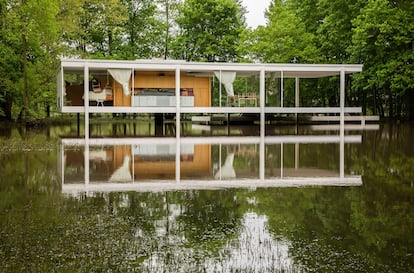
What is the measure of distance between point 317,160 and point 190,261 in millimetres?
8119

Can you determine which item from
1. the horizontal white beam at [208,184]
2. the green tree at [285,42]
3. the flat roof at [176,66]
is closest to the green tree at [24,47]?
the flat roof at [176,66]

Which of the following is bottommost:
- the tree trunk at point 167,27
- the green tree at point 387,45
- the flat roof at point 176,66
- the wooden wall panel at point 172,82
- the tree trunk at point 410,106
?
the tree trunk at point 410,106

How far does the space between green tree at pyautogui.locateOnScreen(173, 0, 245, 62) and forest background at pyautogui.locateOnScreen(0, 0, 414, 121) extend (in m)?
0.08

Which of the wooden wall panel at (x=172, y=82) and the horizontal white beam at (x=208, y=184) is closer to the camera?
the horizontal white beam at (x=208, y=184)

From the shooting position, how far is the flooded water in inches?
152

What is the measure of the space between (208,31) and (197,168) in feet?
Answer: 114

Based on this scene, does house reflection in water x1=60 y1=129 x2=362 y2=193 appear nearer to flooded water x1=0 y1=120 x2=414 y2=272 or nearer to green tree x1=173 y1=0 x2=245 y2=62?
flooded water x1=0 y1=120 x2=414 y2=272

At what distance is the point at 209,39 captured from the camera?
4253 centimetres

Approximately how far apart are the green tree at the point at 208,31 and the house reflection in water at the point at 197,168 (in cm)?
2873

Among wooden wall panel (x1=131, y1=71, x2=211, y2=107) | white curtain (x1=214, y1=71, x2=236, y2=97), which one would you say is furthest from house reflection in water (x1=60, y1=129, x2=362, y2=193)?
wooden wall panel (x1=131, y1=71, x2=211, y2=107)

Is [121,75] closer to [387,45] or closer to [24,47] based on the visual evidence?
[24,47]

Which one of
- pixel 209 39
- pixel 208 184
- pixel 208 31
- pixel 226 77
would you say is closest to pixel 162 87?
pixel 226 77

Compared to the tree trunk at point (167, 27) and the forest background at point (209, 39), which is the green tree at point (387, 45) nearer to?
the forest background at point (209, 39)

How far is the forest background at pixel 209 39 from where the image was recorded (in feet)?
91.2
